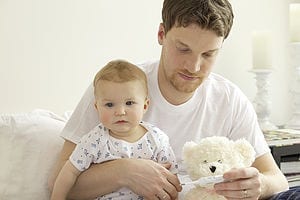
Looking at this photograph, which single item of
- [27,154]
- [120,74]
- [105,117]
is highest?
[120,74]

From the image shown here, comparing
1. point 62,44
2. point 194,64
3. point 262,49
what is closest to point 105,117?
point 194,64

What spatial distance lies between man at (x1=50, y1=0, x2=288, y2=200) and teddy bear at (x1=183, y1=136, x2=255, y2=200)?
5 centimetres

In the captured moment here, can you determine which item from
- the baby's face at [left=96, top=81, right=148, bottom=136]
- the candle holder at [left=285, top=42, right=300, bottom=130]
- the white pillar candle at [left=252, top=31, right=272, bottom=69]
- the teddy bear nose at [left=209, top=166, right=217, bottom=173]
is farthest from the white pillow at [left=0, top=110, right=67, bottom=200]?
the candle holder at [left=285, top=42, right=300, bottom=130]

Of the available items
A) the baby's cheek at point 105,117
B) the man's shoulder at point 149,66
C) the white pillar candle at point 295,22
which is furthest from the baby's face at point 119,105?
the white pillar candle at point 295,22

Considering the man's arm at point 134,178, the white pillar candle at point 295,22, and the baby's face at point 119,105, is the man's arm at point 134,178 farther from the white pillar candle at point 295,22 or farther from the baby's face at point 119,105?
the white pillar candle at point 295,22

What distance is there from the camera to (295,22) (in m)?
2.78

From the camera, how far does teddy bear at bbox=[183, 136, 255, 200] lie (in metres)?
1.54

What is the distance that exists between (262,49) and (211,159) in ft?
4.22

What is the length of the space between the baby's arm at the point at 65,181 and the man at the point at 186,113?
4cm

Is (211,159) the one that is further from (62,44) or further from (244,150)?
(62,44)

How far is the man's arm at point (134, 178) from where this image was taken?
5.36 feet

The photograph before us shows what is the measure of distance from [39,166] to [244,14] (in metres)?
1.51

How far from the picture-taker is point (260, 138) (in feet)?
6.19

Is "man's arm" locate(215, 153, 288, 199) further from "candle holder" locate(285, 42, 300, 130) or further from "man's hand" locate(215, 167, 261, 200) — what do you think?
"candle holder" locate(285, 42, 300, 130)
